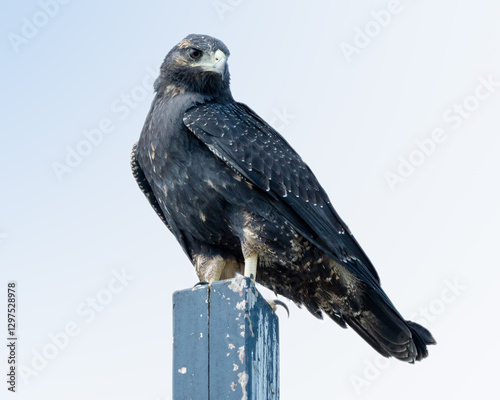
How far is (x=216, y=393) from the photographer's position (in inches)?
136

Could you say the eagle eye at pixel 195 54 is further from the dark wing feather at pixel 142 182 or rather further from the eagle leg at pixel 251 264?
the eagle leg at pixel 251 264

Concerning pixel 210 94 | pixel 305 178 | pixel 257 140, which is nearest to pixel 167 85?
pixel 210 94

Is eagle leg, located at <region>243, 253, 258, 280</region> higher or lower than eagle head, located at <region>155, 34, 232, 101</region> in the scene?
lower

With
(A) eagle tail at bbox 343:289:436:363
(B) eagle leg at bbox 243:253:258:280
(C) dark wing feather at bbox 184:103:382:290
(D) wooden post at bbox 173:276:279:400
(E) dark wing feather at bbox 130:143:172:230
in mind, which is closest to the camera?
(D) wooden post at bbox 173:276:279:400

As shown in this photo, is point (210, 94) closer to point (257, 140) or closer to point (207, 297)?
point (257, 140)

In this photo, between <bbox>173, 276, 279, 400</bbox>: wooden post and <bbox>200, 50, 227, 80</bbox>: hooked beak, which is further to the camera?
<bbox>200, 50, 227, 80</bbox>: hooked beak

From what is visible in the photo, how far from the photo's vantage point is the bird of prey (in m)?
4.90

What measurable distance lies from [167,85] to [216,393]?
2.71 m

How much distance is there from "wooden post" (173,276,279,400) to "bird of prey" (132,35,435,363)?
0.98 metres

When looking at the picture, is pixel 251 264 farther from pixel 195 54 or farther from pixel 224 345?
pixel 195 54

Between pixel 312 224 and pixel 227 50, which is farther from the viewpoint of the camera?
pixel 227 50

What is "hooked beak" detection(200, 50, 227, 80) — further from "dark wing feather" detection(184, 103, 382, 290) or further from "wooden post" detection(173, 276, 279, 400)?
"wooden post" detection(173, 276, 279, 400)

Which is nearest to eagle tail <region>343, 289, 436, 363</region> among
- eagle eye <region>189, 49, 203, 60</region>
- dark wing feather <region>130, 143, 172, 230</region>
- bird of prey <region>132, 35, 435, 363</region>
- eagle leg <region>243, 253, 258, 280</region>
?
bird of prey <region>132, 35, 435, 363</region>

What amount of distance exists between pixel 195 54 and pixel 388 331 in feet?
7.65
